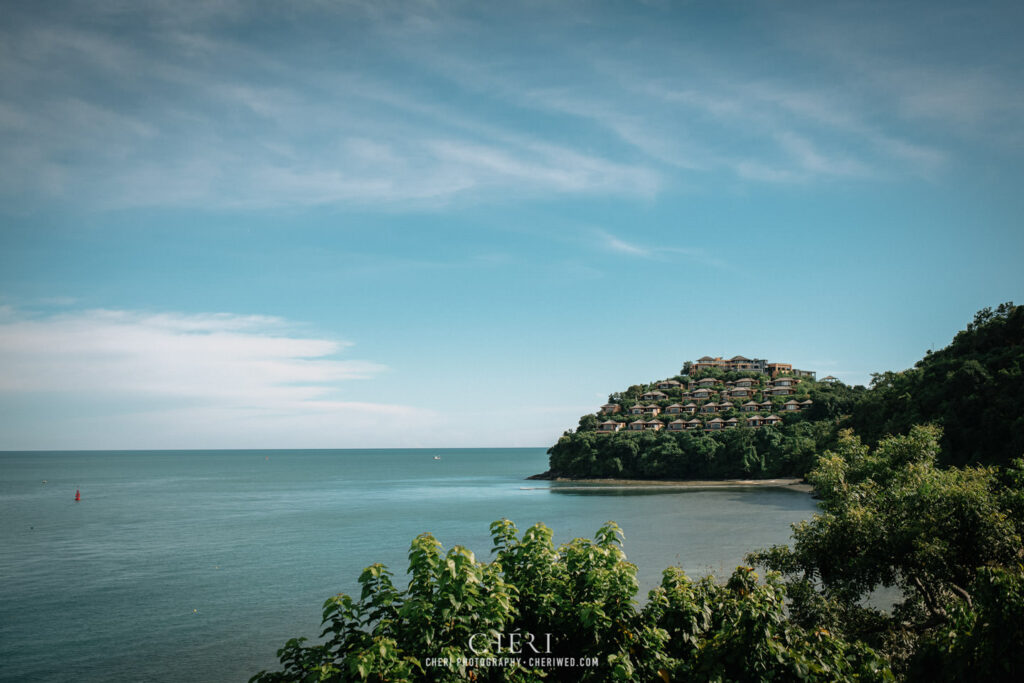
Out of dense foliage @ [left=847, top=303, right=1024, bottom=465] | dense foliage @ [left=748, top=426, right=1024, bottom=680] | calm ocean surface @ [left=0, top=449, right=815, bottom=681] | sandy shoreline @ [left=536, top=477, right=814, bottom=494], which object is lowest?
sandy shoreline @ [left=536, top=477, right=814, bottom=494]

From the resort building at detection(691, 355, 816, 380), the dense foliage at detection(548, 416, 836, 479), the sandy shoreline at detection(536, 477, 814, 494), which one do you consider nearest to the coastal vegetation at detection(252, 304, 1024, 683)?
the sandy shoreline at detection(536, 477, 814, 494)

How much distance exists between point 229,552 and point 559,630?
4412cm

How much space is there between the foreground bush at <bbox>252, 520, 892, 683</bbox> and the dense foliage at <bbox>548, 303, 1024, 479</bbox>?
140ft

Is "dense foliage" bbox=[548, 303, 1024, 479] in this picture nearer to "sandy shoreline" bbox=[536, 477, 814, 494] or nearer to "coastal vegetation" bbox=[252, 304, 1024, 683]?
"sandy shoreline" bbox=[536, 477, 814, 494]

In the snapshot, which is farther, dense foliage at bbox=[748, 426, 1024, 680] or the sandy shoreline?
the sandy shoreline

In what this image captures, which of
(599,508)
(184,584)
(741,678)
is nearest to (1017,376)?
(599,508)

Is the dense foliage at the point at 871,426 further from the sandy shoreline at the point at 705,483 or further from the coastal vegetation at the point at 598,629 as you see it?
the coastal vegetation at the point at 598,629

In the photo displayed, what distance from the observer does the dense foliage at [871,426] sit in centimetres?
5234

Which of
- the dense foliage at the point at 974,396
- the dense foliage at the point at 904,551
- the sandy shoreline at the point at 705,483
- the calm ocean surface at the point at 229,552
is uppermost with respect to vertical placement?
the dense foliage at the point at 974,396

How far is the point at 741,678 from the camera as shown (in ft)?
25.7

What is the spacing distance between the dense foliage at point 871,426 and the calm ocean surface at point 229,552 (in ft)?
49.0

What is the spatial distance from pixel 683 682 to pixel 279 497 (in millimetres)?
93123

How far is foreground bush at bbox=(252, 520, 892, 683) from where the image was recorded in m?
7.88

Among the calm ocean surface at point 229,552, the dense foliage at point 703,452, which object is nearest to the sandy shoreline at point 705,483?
the dense foliage at point 703,452
